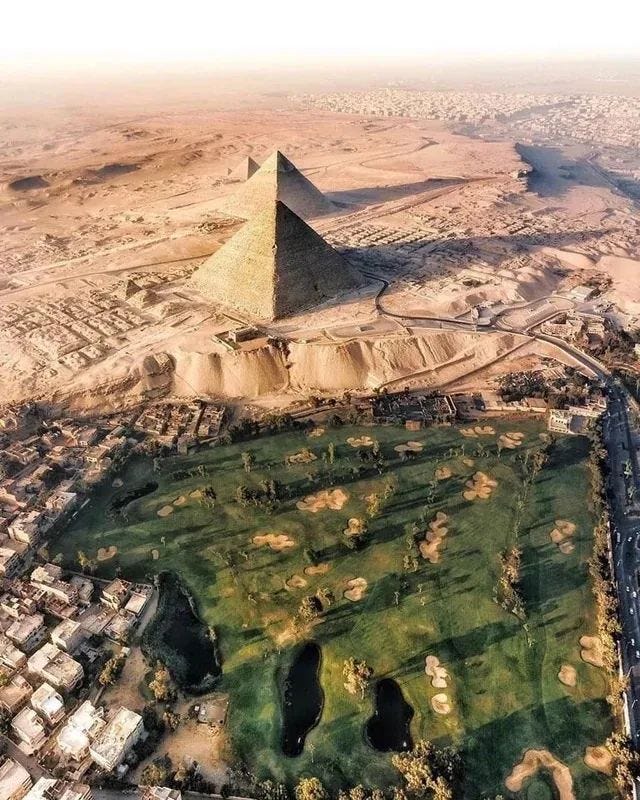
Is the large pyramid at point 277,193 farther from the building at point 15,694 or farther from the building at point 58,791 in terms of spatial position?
the building at point 58,791

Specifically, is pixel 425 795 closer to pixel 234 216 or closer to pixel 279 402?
pixel 279 402

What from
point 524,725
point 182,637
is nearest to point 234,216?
point 182,637

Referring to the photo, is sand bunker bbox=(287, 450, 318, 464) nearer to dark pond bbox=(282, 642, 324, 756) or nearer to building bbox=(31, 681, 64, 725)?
dark pond bbox=(282, 642, 324, 756)

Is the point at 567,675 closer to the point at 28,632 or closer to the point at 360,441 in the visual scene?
the point at 360,441

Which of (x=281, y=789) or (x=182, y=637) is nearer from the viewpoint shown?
(x=281, y=789)

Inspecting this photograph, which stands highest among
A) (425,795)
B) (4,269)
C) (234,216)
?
(234,216)

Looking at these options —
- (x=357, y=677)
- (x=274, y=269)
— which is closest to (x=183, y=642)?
(x=357, y=677)
